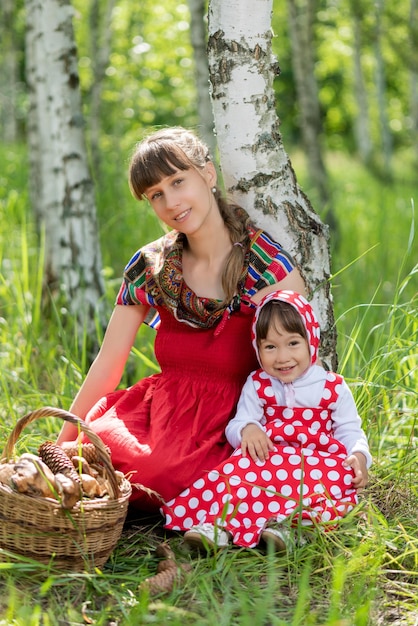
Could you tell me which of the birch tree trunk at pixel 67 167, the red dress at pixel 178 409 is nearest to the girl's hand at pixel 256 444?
the red dress at pixel 178 409

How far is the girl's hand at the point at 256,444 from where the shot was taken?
2.47 m

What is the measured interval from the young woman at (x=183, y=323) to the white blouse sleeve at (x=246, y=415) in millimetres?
79

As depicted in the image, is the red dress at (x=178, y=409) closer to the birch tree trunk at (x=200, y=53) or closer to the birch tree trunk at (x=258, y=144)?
the birch tree trunk at (x=258, y=144)

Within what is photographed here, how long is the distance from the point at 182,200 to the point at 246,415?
698mm

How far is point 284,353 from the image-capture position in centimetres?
250

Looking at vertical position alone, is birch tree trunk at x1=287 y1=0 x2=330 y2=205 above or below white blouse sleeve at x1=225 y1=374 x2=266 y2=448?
above

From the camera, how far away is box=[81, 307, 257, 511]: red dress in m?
2.57

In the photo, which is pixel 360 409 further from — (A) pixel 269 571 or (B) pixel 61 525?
(B) pixel 61 525

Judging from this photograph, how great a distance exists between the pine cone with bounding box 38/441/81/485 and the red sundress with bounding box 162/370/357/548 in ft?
1.31

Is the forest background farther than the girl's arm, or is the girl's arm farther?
the girl's arm

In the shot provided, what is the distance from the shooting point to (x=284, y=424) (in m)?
2.55

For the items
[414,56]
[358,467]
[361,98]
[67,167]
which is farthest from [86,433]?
[361,98]

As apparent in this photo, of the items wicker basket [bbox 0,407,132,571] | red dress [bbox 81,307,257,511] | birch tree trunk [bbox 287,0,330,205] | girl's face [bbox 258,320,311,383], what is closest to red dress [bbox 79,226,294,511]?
red dress [bbox 81,307,257,511]

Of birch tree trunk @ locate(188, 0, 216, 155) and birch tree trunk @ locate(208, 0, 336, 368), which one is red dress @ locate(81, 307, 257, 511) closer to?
birch tree trunk @ locate(208, 0, 336, 368)
